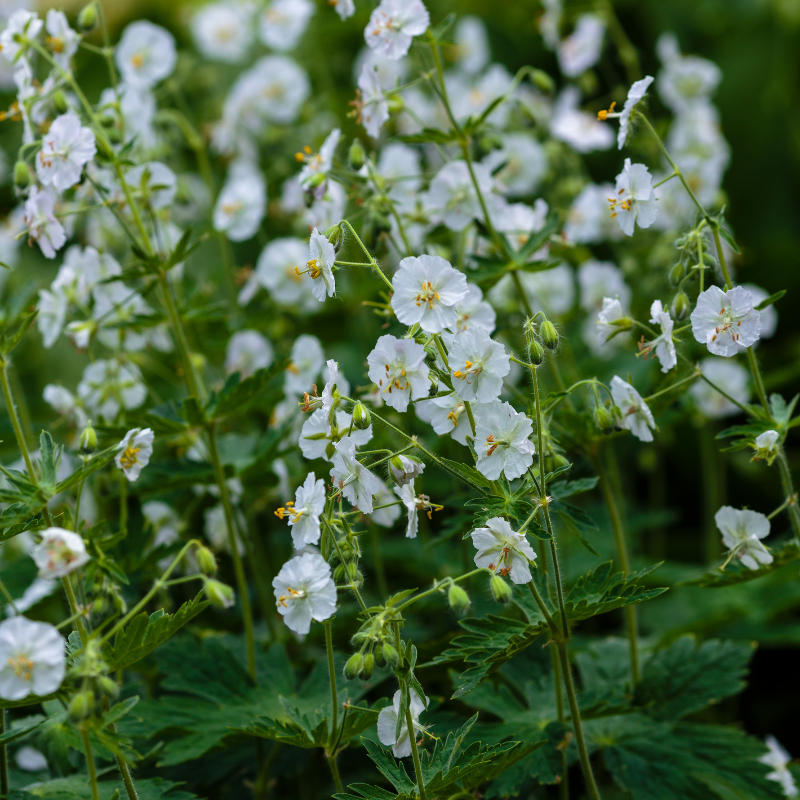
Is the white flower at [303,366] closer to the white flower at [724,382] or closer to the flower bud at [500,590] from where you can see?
the flower bud at [500,590]

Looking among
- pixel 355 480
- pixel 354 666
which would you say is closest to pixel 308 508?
pixel 355 480

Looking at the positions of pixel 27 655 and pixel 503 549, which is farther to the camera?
pixel 503 549

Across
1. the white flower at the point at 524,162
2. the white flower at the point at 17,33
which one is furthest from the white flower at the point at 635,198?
the white flower at the point at 524,162

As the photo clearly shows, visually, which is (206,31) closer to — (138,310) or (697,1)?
(138,310)

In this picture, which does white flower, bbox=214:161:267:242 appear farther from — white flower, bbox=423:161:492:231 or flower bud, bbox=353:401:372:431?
flower bud, bbox=353:401:372:431

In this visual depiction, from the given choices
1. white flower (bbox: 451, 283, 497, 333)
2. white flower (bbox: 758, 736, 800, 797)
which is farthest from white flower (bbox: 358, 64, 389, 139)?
white flower (bbox: 758, 736, 800, 797)

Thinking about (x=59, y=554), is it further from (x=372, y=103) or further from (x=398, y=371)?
(x=372, y=103)
